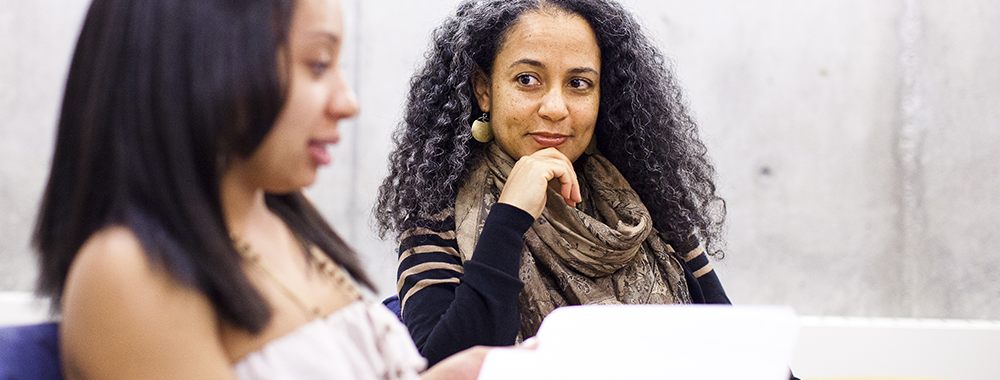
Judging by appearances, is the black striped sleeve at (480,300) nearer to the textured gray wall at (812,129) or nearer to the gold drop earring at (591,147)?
the gold drop earring at (591,147)

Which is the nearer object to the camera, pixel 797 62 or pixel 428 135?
pixel 428 135

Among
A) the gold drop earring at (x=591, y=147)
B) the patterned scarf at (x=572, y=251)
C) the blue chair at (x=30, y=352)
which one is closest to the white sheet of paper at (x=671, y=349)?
the blue chair at (x=30, y=352)

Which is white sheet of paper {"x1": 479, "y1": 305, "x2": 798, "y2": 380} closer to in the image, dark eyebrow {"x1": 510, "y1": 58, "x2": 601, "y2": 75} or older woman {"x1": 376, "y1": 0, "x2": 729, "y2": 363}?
older woman {"x1": 376, "y1": 0, "x2": 729, "y2": 363}

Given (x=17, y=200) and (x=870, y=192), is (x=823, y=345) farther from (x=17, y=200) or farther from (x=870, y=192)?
(x=17, y=200)

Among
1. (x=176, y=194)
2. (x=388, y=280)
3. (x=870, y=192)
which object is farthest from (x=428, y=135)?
(x=870, y=192)

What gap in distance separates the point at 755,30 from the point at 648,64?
4.64 ft

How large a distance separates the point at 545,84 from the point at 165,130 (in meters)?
0.94

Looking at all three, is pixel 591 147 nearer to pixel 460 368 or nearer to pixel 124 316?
pixel 460 368

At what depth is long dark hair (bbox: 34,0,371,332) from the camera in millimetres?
489

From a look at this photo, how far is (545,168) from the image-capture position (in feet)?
4.07

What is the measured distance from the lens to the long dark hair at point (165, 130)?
1.60 ft

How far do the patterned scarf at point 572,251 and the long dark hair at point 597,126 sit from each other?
0.23 ft

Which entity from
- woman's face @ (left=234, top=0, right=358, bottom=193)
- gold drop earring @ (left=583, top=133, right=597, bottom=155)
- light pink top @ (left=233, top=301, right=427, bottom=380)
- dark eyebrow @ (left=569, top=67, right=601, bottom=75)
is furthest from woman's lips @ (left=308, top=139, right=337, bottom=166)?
gold drop earring @ (left=583, top=133, right=597, bottom=155)

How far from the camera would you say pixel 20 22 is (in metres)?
2.78
